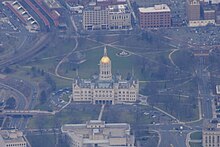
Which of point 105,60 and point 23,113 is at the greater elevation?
point 105,60

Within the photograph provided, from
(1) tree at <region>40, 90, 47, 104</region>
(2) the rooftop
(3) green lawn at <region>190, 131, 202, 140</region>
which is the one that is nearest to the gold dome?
(1) tree at <region>40, 90, 47, 104</region>

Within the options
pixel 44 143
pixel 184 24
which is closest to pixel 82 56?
pixel 184 24

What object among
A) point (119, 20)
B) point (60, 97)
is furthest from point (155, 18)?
point (60, 97)

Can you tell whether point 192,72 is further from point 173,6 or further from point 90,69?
point 173,6

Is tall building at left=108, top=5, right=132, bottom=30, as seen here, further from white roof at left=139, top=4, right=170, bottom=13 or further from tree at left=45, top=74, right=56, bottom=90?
tree at left=45, top=74, right=56, bottom=90

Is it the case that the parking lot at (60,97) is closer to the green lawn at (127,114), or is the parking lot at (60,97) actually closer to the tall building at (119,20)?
the green lawn at (127,114)

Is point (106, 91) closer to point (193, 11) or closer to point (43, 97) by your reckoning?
point (43, 97)
